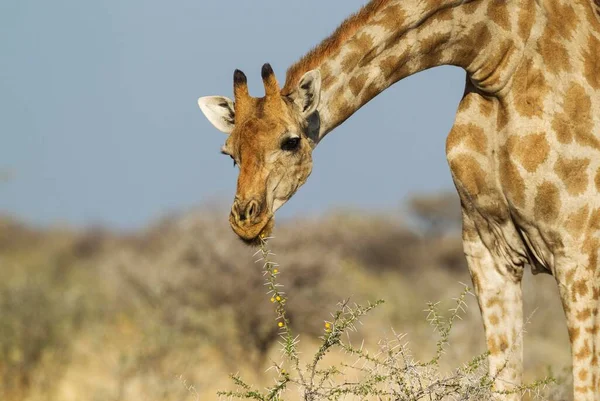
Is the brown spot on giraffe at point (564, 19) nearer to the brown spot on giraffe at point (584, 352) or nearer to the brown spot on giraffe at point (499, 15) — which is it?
the brown spot on giraffe at point (499, 15)

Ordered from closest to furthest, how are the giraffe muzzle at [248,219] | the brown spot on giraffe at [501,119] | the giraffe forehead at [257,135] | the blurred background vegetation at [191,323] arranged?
the giraffe muzzle at [248,219]
the giraffe forehead at [257,135]
the brown spot on giraffe at [501,119]
the blurred background vegetation at [191,323]

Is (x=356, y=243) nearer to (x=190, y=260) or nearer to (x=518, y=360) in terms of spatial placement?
(x=190, y=260)

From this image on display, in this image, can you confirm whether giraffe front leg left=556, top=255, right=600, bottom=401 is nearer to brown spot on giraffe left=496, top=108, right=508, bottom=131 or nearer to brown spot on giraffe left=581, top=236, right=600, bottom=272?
brown spot on giraffe left=581, top=236, right=600, bottom=272

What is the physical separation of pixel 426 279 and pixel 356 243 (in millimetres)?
2629

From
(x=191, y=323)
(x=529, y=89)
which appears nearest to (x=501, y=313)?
(x=529, y=89)

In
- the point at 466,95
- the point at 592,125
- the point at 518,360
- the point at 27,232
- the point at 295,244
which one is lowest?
the point at 518,360

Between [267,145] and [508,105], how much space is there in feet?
4.88

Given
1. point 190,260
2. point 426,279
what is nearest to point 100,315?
point 190,260

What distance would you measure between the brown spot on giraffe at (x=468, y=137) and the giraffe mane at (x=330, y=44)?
0.90 metres

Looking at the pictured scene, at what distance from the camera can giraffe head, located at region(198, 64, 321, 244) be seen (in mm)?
5750

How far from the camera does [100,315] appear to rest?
1859 cm

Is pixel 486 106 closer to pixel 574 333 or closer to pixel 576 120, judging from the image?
pixel 576 120

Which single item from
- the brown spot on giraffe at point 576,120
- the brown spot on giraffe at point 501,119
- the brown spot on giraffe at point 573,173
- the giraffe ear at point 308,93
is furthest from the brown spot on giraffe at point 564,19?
the giraffe ear at point 308,93

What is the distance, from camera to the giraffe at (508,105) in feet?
20.1
